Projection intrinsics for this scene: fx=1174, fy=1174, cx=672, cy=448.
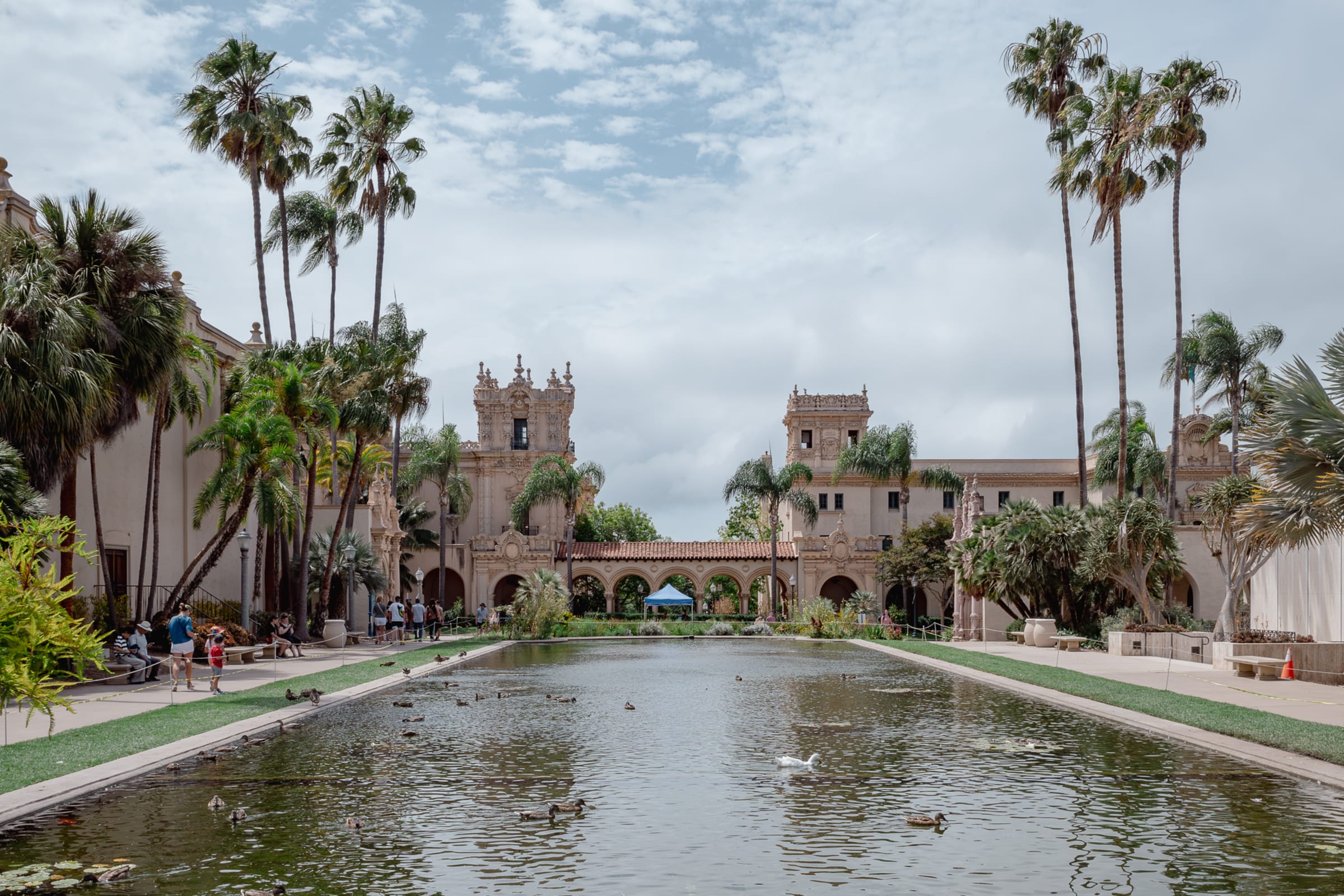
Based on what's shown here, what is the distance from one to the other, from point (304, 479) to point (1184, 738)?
39.4 meters

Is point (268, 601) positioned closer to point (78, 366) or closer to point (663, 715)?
point (78, 366)

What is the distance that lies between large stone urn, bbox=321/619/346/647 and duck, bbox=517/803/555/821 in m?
28.2

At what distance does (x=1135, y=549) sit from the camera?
33906 mm

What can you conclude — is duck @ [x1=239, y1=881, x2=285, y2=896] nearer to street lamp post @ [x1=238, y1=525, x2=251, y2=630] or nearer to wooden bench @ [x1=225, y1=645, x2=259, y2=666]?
wooden bench @ [x1=225, y1=645, x2=259, y2=666]

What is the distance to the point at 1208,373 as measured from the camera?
52.8m

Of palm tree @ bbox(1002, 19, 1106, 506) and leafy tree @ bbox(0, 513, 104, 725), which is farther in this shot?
palm tree @ bbox(1002, 19, 1106, 506)

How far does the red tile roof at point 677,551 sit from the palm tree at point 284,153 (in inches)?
1031

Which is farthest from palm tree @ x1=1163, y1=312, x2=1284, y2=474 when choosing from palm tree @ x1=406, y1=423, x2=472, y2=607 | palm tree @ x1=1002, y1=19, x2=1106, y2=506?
palm tree @ x1=406, y1=423, x2=472, y2=607

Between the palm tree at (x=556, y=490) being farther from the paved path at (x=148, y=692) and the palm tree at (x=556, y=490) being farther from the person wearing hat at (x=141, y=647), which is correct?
the person wearing hat at (x=141, y=647)

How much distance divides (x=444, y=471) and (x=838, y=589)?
974 inches

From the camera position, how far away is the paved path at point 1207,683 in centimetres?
1728

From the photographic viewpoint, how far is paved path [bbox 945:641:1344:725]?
17.3 m

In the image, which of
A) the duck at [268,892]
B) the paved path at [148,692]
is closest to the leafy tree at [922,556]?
the paved path at [148,692]

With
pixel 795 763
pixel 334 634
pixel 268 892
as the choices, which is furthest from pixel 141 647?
pixel 268 892
